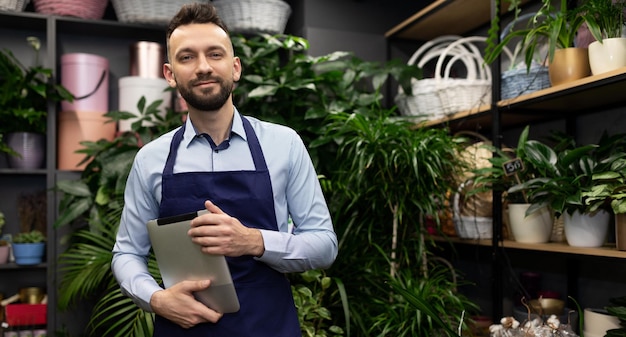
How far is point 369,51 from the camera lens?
341 cm

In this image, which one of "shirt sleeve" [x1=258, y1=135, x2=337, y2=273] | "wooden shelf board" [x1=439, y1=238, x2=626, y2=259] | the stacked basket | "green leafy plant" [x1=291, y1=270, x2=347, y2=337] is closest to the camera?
"shirt sleeve" [x1=258, y1=135, x2=337, y2=273]

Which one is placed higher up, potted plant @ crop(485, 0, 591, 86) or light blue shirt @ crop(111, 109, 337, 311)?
potted plant @ crop(485, 0, 591, 86)

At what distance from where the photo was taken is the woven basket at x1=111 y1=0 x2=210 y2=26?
3021mm

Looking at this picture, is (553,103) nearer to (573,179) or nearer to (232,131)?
(573,179)

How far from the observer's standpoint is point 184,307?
1.24m

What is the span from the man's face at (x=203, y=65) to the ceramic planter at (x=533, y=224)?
1.36 meters

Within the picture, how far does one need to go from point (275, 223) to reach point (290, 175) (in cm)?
12

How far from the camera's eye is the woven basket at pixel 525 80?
2281 mm

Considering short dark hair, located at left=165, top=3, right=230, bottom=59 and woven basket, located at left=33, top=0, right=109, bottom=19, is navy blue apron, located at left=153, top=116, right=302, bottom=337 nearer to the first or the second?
short dark hair, located at left=165, top=3, right=230, bottom=59

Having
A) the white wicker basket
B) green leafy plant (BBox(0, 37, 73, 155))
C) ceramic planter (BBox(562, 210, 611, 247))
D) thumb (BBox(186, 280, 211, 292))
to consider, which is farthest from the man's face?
green leafy plant (BBox(0, 37, 73, 155))

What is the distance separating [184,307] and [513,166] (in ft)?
4.55

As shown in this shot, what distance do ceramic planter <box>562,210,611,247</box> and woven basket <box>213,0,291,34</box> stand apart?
1909 millimetres

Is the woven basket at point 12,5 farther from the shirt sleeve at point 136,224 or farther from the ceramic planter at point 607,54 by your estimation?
the ceramic planter at point 607,54

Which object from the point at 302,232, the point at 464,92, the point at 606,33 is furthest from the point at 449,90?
the point at 302,232
